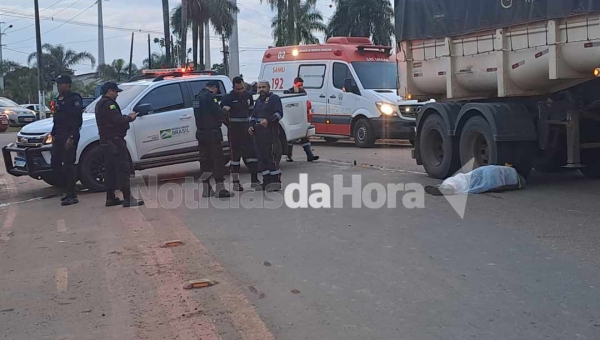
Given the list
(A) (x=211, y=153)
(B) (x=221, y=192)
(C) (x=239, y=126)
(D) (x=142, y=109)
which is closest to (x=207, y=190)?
(B) (x=221, y=192)

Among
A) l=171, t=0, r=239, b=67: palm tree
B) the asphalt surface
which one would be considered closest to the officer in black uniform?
the asphalt surface

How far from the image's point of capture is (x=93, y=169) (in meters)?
11.0

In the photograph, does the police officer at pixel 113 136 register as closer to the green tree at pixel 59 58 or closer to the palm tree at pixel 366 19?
the palm tree at pixel 366 19

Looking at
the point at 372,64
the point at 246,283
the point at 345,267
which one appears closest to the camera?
the point at 246,283

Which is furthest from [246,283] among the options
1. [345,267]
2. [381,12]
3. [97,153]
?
[381,12]

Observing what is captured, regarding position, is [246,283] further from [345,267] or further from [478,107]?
[478,107]

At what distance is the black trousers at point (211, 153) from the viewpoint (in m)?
9.85

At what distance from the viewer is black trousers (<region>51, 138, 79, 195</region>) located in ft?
32.3

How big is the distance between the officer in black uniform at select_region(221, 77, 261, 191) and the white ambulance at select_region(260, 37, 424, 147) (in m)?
6.86

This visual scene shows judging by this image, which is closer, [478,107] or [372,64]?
[478,107]

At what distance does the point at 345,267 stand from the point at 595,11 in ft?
14.8

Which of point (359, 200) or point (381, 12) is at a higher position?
point (381, 12)

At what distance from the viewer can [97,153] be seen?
1095 cm

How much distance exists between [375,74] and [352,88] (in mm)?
734
